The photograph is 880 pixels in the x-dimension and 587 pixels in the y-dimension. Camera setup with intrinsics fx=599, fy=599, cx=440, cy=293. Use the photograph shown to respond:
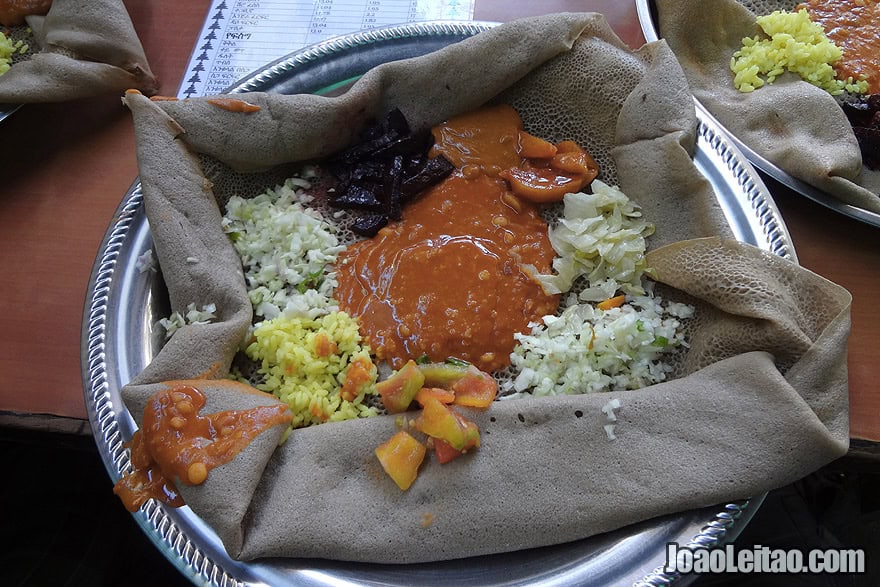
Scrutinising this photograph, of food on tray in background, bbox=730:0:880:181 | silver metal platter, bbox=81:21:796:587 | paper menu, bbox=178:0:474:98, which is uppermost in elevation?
food on tray in background, bbox=730:0:880:181

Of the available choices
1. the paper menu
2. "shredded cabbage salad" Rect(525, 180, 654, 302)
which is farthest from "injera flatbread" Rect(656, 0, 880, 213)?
the paper menu

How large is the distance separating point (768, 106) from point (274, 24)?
192 centimetres

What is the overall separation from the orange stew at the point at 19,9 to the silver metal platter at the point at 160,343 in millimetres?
989

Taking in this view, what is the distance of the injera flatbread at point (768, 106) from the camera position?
176cm

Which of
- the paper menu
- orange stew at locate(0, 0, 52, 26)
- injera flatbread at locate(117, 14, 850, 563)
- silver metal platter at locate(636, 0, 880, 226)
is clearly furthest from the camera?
the paper menu

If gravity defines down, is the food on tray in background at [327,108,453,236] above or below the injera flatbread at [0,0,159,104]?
below

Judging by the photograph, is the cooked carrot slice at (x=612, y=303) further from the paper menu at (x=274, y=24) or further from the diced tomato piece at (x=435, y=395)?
the paper menu at (x=274, y=24)

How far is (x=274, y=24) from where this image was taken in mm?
2510

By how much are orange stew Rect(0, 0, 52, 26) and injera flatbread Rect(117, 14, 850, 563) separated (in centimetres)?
106

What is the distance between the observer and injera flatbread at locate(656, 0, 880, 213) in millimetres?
1760

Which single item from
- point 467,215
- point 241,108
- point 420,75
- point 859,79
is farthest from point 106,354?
point 859,79

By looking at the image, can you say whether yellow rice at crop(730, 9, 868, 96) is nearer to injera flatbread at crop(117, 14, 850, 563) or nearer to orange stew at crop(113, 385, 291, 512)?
injera flatbread at crop(117, 14, 850, 563)

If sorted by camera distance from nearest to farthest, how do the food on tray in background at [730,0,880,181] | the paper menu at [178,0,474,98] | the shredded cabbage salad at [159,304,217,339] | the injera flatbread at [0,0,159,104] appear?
the shredded cabbage salad at [159,304,217,339] → the food on tray in background at [730,0,880,181] → the injera flatbread at [0,0,159,104] → the paper menu at [178,0,474,98]

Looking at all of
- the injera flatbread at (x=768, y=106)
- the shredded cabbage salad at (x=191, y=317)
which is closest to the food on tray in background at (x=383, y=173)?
the shredded cabbage salad at (x=191, y=317)
